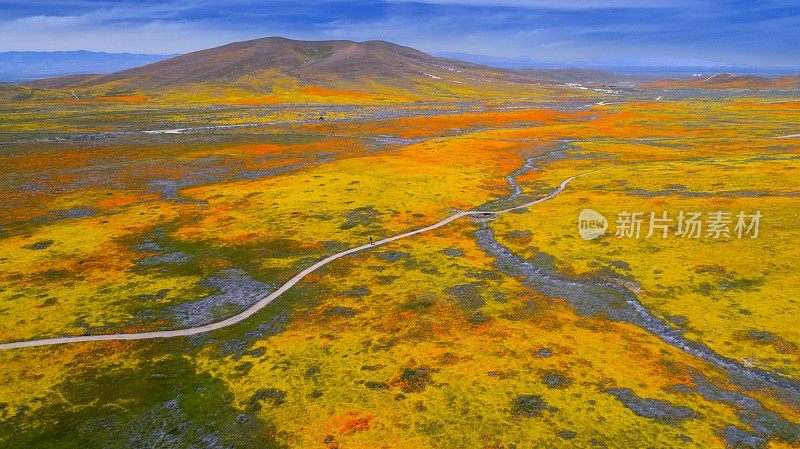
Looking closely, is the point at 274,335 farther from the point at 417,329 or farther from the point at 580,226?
the point at 580,226

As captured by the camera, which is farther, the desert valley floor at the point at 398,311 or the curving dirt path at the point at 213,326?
the curving dirt path at the point at 213,326

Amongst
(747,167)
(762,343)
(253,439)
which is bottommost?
(253,439)

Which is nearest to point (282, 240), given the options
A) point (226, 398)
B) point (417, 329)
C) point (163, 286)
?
point (163, 286)

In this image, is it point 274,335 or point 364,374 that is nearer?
point 364,374

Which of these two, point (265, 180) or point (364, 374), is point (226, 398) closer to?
point (364, 374)

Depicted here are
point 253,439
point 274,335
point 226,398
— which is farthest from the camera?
point 274,335

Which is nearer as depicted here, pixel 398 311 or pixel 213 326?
pixel 213 326

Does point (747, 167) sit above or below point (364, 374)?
above

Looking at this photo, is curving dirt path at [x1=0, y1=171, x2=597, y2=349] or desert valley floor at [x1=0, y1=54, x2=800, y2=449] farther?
curving dirt path at [x1=0, y1=171, x2=597, y2=349]

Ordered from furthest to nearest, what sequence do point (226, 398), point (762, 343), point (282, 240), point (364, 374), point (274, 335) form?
point (282, 240) < point (274, 335) < point (762, 343) < point (364, 374) < point (226, 398)

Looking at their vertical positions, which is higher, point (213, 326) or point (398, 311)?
point (398, 311)
